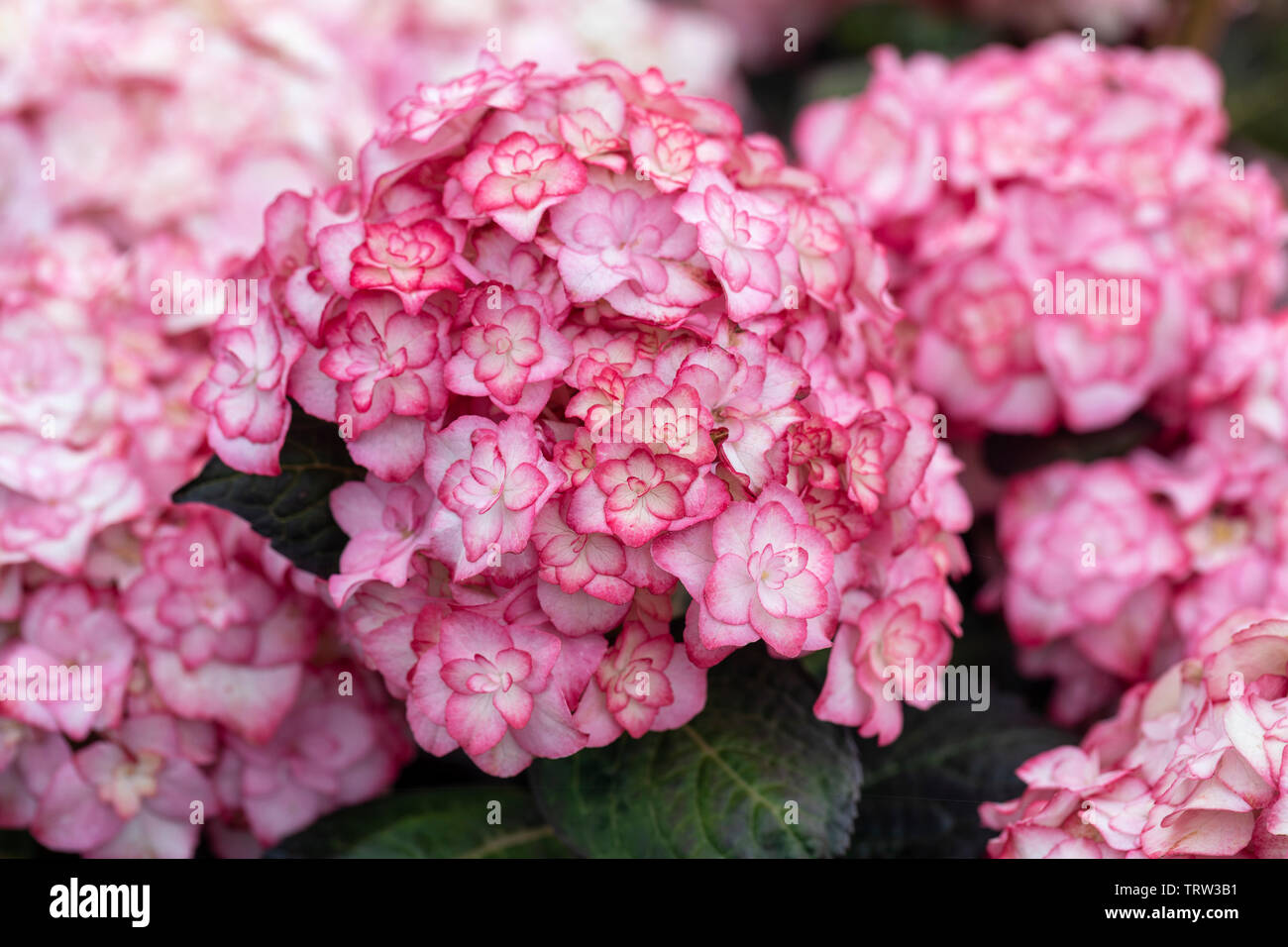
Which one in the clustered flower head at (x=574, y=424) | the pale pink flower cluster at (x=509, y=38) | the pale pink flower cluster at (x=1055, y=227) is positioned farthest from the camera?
the pale pink flower cluster at (x=509, y=38)

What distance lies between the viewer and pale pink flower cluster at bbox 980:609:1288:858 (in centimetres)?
56

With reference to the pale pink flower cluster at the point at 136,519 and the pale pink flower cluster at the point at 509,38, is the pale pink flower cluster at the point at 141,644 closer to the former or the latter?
the pale pink flower cluster at the point at 136,519

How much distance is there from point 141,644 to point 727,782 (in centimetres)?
39

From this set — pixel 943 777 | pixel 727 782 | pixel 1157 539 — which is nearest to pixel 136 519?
pixel 727 782

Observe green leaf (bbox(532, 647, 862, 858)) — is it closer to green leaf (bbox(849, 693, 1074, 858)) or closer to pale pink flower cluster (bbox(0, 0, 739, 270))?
green leaf (bbox(849, 693, 1074, 858))

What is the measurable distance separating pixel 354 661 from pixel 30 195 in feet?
1.67

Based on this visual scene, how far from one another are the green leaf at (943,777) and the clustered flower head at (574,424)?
0.61ft

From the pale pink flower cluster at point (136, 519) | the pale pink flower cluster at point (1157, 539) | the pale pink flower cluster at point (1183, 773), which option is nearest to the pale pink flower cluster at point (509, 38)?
the pale pink flower cluster at point (136, 519)

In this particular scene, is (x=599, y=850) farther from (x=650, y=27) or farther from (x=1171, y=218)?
(x=650, y=27)

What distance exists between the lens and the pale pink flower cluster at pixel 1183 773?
0.56 m

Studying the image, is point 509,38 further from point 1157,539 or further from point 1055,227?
point 1157,539

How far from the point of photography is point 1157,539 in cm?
82

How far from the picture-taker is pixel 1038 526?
850mm

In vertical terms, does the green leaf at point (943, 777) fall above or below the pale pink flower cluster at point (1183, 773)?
below
